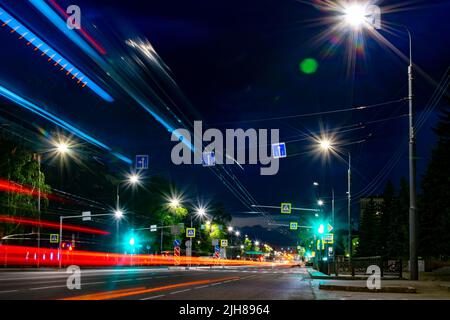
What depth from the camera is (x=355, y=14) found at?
62.1 ft

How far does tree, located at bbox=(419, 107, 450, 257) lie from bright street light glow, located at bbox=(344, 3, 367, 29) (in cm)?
2277

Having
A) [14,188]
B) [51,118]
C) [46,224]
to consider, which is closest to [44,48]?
[14,188]

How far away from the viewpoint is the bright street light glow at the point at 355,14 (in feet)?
61.6

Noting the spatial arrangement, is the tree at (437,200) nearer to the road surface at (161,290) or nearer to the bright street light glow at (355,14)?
the road surface at (161,290)

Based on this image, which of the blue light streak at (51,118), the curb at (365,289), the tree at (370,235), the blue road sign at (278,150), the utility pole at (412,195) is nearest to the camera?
the curb at (365,289)

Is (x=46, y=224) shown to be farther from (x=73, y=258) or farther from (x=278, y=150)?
(x=278, y=150)

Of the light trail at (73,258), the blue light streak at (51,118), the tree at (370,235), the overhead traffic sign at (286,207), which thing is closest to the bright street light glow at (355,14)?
the overhead traffic sign at (286,207)

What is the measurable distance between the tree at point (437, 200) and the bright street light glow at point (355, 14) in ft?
74.7

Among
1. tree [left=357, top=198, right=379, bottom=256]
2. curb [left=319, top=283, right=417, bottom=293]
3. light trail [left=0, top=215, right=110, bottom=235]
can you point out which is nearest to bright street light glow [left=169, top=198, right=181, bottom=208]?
light trail [left=0, top=215, right=110, bottom=235]

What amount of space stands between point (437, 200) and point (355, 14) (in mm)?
30583

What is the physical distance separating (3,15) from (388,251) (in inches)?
2336

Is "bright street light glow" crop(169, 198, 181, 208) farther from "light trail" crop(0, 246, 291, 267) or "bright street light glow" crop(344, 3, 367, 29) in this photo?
"bright street light glow" crop(344, 3, 367, 29)
